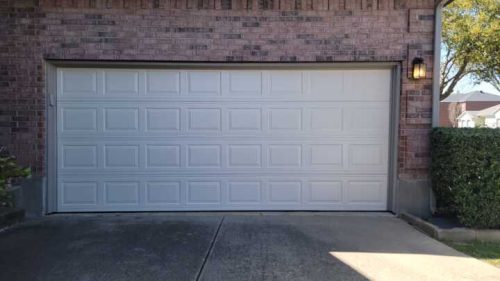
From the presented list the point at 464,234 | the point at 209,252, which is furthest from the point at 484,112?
the point at 209,252

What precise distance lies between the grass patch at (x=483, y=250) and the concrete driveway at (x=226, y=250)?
191 millimetres

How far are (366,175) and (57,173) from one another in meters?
5.05

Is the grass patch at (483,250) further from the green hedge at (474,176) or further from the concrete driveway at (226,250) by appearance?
the green hedge at (474,176)

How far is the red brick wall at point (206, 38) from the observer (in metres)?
6.15

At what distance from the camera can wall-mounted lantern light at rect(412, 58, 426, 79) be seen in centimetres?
615

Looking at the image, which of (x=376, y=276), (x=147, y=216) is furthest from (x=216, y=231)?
(x=376, y=276)

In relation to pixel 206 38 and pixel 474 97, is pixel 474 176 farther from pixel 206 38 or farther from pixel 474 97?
pixel 474 97

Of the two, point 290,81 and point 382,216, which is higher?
point 290,81

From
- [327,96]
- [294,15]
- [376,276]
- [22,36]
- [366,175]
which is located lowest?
[376,276]

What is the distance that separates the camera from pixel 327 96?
255 inches

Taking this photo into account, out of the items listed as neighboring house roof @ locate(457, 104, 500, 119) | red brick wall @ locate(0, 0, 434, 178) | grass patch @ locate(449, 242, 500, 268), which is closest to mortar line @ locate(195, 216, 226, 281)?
red brick wall @ locate(0, 0, 434, 178)

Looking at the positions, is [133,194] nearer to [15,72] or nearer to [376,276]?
[15,72]

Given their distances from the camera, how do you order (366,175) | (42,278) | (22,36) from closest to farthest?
(42,278) → (22,36) → (366,175)

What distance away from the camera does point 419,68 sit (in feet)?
20.2
